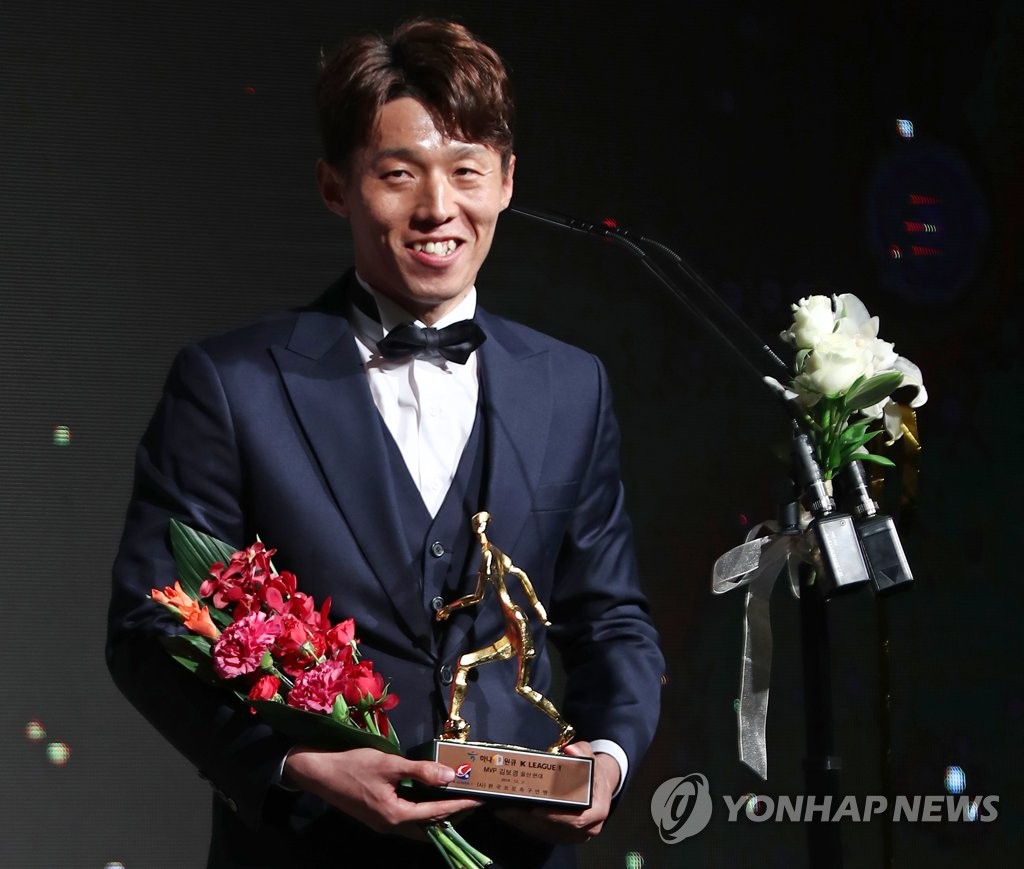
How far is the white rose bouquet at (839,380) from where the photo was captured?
1.84 meters

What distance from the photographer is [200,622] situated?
5.00 ft

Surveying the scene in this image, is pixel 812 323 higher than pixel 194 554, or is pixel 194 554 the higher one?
pixel 812 323

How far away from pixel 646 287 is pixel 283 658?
5.61ft

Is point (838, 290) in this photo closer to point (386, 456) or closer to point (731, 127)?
point (731, 127)

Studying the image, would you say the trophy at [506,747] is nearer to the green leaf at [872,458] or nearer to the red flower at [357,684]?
the red flower at [357,684]

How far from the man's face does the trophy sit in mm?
316

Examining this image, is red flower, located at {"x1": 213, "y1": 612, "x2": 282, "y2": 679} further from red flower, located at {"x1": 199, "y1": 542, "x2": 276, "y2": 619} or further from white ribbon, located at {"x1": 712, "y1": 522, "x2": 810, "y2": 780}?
white ribbon, located at {"x1": 712, "y1": 522, "x2": 810, "y2": 780}

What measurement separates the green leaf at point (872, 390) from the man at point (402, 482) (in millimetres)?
299

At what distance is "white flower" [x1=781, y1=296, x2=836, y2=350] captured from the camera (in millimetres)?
1905

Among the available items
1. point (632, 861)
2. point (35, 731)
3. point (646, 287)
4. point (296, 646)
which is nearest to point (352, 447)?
point (296, 646)

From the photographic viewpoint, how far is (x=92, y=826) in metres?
2.71

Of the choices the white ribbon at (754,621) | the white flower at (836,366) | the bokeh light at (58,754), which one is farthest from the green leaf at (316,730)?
the bokeh light at (58,754)

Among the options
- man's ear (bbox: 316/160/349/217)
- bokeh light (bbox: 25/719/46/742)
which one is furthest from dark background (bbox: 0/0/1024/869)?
man's ear (bbox: 316/160/349/217)

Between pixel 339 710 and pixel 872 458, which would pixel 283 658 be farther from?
pixel 872 458
